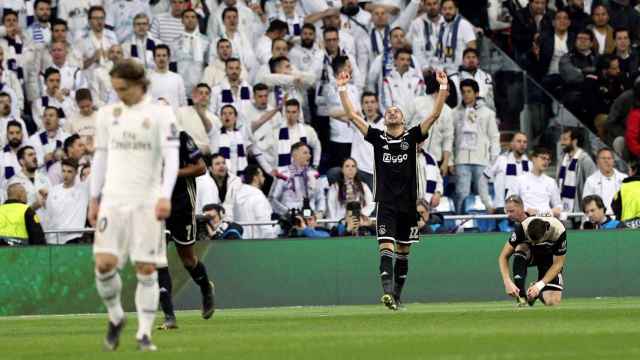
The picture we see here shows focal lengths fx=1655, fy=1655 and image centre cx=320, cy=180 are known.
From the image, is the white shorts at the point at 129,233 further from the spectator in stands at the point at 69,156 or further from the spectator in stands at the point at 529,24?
the spectator in stands at the point at 529,24

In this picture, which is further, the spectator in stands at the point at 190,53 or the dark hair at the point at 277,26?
the dark hair at the point at 277,26

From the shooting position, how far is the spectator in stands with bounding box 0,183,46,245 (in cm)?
2298

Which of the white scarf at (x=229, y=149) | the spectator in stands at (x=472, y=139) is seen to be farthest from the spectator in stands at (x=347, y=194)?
the spectator in stands at (x=472, y=139)

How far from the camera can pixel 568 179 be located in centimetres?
2647

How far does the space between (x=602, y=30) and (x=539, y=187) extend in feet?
15.7

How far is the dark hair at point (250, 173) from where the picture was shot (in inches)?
968

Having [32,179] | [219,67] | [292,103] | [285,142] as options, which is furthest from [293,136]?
[32,179]

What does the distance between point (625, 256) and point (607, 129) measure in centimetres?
389

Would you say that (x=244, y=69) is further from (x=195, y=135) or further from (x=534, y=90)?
(x=534, y=90)

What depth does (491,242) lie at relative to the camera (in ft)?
78.7

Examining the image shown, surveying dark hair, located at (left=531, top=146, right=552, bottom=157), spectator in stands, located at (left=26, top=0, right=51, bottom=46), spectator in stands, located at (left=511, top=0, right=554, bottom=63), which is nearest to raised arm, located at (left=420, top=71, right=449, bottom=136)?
dark hair, located at (left=531, top=146, right=552, bottom=157)

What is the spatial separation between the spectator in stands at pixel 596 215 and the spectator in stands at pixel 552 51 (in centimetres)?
307

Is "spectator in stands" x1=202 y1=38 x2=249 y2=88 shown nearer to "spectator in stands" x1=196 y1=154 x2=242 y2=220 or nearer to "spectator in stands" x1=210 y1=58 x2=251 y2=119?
"spectator in stands" x1=210 y1=58 x2=251 y2=119

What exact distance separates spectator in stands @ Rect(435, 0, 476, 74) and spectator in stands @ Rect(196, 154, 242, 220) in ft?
16.7
